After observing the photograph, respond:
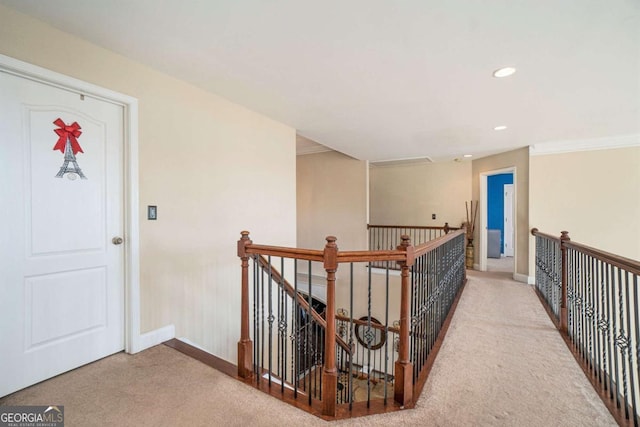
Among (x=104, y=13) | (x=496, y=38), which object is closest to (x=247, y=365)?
(x=104, y=13)

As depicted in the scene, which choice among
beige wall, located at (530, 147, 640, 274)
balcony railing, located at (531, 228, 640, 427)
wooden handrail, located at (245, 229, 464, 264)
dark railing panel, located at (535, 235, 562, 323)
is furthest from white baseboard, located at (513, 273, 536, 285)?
wooden handrail, located at (245, 229, 464, 264)

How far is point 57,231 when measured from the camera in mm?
1897

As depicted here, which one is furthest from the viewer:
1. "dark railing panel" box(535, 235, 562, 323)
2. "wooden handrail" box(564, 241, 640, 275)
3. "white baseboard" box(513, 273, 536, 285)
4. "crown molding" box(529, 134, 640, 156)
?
"white baseboard" box(513, 273, 536, 285)

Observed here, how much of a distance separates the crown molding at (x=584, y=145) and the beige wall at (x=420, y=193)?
5.33ft

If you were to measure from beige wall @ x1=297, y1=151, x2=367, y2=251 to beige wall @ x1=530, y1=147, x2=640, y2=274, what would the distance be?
295cm

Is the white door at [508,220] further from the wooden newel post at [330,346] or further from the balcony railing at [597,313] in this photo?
the wooden newel post at [330,346]

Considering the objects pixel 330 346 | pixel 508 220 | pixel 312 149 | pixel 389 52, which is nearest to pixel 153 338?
pixel 330 346

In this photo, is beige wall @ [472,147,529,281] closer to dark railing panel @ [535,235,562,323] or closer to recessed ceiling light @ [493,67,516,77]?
dark railing panel @ [535,235,562,323]

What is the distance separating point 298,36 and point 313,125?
186 centimetres

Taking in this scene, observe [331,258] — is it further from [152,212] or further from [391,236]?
[391,236]

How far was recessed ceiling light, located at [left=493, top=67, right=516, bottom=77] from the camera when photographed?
2205mm

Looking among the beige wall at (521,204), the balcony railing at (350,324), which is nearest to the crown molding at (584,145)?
the beige wall at (521,204)

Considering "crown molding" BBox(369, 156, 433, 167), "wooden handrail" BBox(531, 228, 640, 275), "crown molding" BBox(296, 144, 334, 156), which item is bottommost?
"wooden handrail" BBox(531, 228, 640, 275)

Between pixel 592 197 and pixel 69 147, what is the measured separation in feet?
20.6
